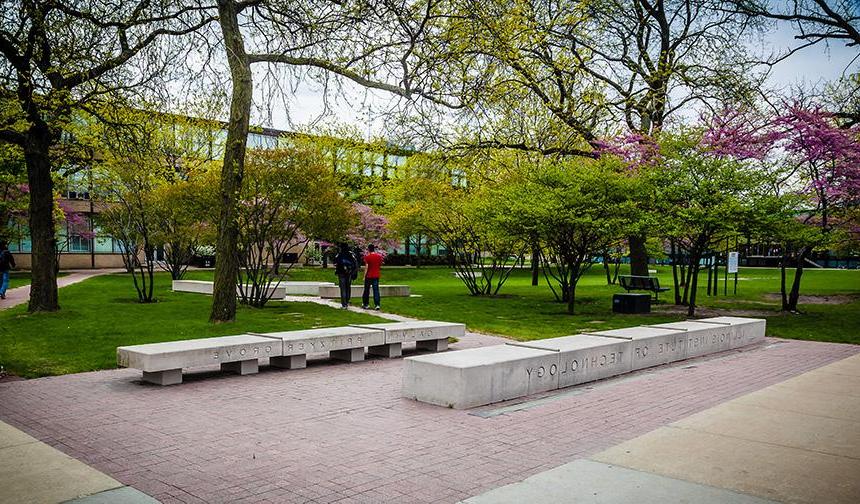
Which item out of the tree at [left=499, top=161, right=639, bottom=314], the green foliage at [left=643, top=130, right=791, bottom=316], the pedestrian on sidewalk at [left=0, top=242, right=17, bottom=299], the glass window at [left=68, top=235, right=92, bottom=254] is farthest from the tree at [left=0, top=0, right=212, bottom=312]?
the glass window at [left=68, top=235, right=92, bottom=254]

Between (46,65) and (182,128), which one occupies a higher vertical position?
(182,128)

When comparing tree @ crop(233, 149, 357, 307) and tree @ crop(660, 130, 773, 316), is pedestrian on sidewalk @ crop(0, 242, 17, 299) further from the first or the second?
tree @ crop(660, 130, 773, 316)

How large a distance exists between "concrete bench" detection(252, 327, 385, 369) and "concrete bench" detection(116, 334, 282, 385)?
0.76 ft

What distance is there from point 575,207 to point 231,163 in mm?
8950

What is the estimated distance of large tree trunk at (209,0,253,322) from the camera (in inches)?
573

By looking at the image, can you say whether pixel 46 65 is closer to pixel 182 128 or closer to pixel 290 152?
pixel 290 152

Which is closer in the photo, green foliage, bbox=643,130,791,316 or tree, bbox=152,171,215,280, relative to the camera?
green foliage, bbox=643,130,791,316

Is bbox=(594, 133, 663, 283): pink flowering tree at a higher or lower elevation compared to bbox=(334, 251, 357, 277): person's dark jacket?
higher

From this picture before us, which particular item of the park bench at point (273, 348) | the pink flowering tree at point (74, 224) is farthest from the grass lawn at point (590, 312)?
the pink flowering tree at point (74, 224)

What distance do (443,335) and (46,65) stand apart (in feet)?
30.2

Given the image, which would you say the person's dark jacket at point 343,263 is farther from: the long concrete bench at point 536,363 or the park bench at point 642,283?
the long concrete bench at point 536,363

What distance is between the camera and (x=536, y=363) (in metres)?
8.38

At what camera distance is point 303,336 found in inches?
408

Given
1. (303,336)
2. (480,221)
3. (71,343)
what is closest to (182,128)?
(480,221)
